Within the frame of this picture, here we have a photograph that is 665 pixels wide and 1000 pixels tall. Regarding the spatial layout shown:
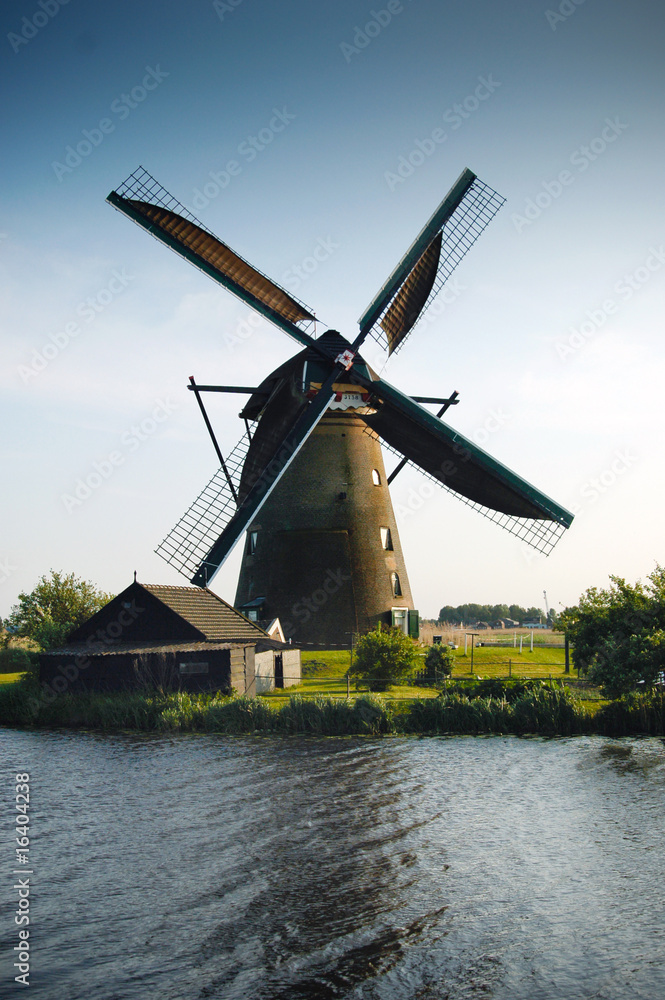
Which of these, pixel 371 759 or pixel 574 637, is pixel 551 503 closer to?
pixel 574 637

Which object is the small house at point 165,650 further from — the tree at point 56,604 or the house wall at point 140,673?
the tree at point 56,604

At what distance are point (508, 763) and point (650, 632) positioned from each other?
725 centimetres

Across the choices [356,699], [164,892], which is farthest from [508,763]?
[164,892]

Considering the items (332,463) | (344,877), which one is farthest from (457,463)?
(344,877)

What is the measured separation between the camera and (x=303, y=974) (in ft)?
25.6

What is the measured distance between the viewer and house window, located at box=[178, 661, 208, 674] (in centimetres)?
2444

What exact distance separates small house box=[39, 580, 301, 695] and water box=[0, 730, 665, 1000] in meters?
6.59

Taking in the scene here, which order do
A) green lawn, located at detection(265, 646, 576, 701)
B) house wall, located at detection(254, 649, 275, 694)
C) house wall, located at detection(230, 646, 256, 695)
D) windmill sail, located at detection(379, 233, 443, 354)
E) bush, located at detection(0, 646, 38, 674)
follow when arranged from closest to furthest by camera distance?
1. house wall, located at detection(230, 646, 256, 695)
2. green lawn, located at detection(265, 646, 576, 701)
3. house wall, located at detection(254, 649, 275, 694)
4. windmill sail, located at detection(379, 233, 443, 354)
5. bush, located at detection(0, 646, 38, 674)

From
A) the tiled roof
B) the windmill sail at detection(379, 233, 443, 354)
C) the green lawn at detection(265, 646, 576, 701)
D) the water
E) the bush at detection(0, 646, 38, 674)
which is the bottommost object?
the water

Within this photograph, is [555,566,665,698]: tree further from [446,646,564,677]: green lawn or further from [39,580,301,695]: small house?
[39,580,301,695]: small house

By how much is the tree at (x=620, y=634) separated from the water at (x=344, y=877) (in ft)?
14.6

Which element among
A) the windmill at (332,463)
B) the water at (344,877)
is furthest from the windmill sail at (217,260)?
the water at (344,877)

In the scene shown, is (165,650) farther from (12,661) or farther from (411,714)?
(12,661)

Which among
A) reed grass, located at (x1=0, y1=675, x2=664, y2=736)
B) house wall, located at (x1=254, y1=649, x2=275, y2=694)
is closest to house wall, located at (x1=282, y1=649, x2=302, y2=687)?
house wall, located at (x1=254, y1=649, x2=275, y2=694)
